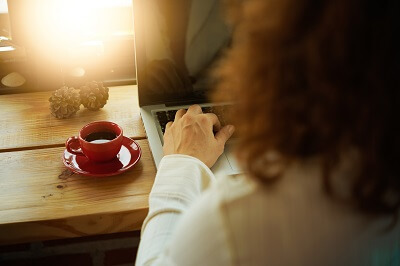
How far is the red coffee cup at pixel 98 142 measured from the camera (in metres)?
0.91

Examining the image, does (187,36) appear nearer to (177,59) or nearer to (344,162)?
(177,59)

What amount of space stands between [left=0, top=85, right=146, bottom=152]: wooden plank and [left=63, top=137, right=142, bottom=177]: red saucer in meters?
0.08

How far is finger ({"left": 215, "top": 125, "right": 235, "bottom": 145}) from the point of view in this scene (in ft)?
3.17

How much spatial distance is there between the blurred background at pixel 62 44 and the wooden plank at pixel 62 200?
36cm

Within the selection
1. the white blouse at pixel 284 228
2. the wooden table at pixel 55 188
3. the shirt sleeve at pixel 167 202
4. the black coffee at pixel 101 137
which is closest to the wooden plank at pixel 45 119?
the wooden table at pixel 55 188

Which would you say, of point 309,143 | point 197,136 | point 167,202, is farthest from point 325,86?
point 197,136

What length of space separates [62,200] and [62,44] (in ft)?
1.83

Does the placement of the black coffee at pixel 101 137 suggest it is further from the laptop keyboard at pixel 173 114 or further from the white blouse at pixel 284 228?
the white blouse at pixel 284 228

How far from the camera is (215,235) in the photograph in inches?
19.7

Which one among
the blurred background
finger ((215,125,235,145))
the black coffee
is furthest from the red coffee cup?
the blurred background

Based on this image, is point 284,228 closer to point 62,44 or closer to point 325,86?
point 325,86

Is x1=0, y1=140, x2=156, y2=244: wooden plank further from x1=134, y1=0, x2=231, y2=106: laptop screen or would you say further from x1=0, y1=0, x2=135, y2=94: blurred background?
x1=0, y1=0, x2=135, y2=94: blurred background

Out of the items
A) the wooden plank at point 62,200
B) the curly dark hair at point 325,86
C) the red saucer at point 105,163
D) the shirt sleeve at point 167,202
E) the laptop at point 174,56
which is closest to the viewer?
the curly dark hair at point 325,86

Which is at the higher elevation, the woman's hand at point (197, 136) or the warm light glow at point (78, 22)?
the warm light glow at point (78, 22)
